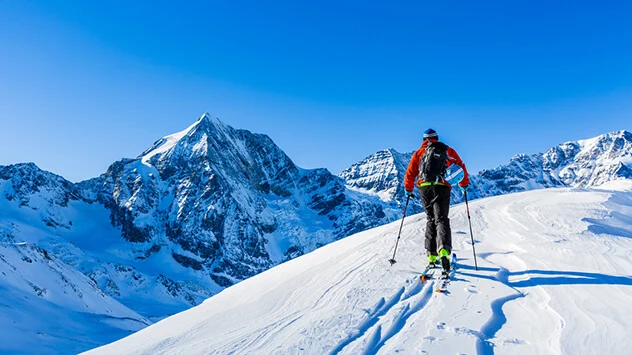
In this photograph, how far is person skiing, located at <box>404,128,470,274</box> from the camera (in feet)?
21.6

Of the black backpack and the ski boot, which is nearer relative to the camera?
the ski boot

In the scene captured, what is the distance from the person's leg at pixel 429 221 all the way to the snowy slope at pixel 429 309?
40 centimetres

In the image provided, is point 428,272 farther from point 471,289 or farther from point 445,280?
point 471,289

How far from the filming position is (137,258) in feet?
608

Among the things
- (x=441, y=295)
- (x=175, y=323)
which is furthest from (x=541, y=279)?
(x=175, y=323)

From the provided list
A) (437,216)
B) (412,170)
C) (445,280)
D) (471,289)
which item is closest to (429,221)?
(437,216)

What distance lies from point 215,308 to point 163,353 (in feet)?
6.91

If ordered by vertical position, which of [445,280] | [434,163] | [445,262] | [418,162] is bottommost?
[445,280]

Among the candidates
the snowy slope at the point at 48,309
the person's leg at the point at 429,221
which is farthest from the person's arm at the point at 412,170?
the snowy slope at the point at 48,309

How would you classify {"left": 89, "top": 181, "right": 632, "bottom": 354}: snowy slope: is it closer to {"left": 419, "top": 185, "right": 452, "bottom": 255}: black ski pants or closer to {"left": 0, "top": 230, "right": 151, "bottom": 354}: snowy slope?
{"left": 419, "top": 185, "right": 452, "bottom": 255}: black ski pants

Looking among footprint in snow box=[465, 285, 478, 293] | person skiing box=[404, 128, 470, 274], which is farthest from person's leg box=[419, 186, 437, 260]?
footprint in snow box=[465, 285, 478, 293]

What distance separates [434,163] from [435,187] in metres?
0.43

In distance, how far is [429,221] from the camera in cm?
704

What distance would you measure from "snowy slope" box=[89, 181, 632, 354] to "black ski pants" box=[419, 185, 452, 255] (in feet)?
1.63
